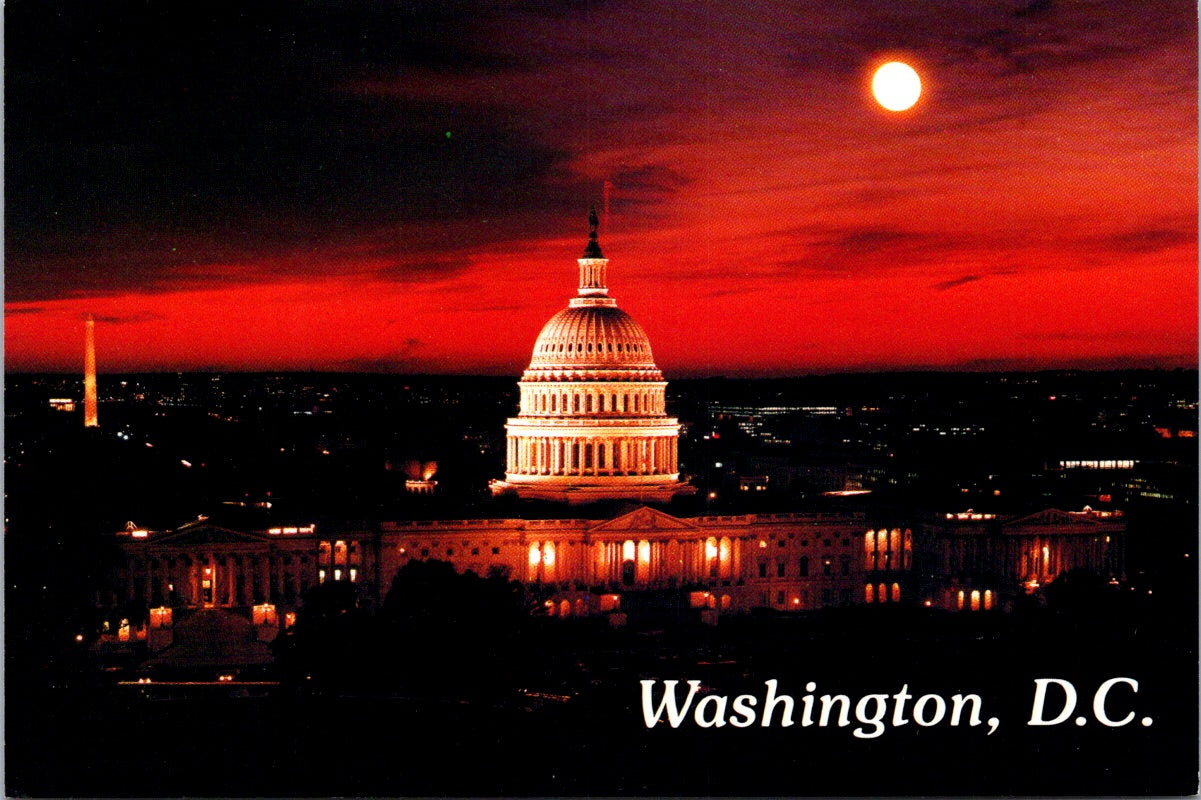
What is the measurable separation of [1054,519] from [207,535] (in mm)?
44472

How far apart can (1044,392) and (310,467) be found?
53.5m

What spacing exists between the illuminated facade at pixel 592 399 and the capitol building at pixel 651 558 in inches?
251

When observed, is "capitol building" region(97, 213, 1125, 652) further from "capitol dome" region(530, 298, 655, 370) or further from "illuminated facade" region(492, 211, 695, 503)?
"capitol dome" region(530, 298, 655, 370)

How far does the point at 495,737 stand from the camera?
70.0 meters

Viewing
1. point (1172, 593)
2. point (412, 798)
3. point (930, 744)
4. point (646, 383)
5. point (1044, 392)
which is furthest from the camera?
point (1044, 392)

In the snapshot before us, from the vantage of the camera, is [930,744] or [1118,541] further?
[1118,541]

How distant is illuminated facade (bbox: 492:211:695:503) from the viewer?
475 feet

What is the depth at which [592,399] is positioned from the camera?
146 m

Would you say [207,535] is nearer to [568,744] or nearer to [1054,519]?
[1054,519]

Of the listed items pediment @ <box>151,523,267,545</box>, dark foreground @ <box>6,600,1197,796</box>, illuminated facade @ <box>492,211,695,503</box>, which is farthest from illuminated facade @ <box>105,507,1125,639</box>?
dark foreground @ <box>6,600,1197,796</box>

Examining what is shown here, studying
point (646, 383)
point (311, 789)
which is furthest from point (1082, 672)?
point (646, 383)

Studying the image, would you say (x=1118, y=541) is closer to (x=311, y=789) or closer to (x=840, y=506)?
(x=840, y=506)

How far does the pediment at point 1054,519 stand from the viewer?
127 m

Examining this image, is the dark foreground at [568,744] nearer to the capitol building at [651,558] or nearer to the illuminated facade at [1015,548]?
the capitol building at [651,558]
